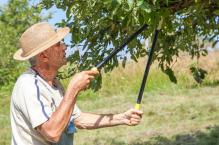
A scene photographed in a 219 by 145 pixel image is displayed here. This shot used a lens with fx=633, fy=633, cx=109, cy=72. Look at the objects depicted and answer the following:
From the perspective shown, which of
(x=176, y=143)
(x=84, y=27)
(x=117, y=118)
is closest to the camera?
(x=117, y=118)

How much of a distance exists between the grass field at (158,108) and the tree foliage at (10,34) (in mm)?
1068

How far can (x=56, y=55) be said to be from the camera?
11.1 ft

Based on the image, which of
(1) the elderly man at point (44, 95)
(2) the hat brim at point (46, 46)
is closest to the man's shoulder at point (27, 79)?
(1) the elderly man at point (44, 95)

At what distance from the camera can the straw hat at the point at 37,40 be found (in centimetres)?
333

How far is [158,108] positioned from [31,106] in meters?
8.06

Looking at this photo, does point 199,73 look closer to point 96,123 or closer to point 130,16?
point 96,123

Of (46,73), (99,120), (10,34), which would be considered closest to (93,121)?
(99,120)

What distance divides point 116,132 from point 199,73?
404cm

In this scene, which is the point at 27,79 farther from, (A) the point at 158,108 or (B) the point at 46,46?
(A) the point at 158,108

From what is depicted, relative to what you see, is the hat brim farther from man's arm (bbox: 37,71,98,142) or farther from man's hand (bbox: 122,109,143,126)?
man's hand (bbox: 122,109,143,126)

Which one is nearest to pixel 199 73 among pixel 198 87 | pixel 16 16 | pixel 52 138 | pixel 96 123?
pixel 96 123

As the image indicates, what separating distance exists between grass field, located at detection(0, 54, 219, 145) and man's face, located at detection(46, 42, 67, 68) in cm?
254

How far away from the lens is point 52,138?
3.03m

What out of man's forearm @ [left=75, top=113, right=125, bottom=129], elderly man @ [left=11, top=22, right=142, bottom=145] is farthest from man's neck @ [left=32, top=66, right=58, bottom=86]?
man's forearm @ [left=75, top=113, right=125, bottom=129]
